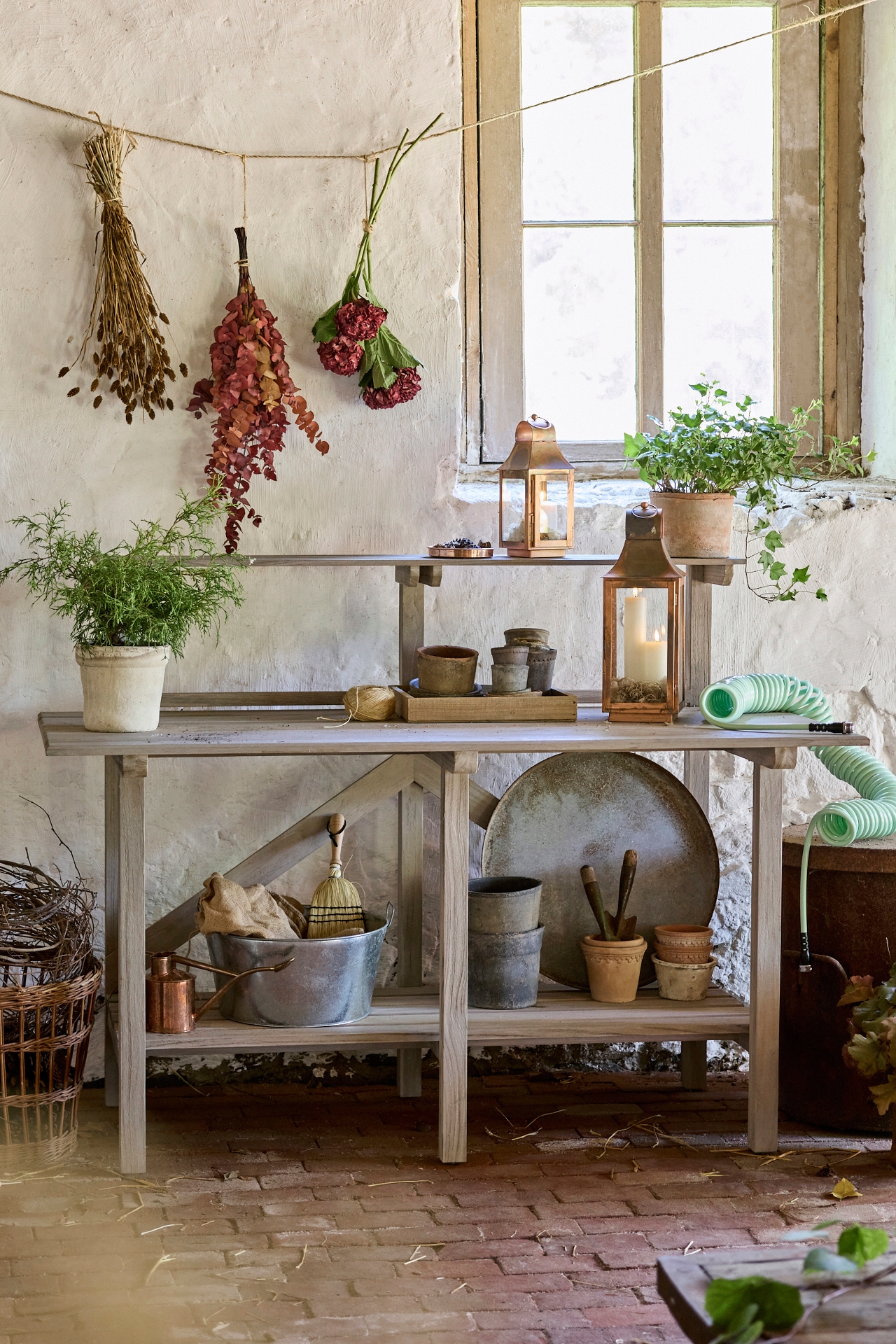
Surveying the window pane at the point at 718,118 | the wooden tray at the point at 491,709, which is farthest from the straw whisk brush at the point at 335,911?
the window pane at the point at 718,118

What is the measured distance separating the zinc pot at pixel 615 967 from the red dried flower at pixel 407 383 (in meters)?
1.37

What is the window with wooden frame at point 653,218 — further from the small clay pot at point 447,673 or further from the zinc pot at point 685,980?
the zinc pot at point 685,980

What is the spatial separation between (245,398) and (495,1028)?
1545mm

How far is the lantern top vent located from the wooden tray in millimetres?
533

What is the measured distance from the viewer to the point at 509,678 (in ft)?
10.7

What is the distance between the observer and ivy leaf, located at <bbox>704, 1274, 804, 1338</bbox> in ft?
5.14

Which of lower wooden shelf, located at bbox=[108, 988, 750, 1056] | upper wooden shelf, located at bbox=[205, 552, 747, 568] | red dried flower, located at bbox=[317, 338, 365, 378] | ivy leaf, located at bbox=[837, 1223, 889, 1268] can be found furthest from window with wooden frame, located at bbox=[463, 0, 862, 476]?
ivy leaf, located at bbox=[837, 1223, 889, 1268]

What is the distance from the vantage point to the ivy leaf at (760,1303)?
1.57m

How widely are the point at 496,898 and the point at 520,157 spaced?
6.46 ft

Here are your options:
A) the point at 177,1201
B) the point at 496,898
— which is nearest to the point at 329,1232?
the point at 177,1201

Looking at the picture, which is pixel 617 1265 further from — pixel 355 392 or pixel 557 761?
pixel 355 392

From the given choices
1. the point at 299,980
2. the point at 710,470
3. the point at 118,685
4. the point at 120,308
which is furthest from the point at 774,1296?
the point at 120,308

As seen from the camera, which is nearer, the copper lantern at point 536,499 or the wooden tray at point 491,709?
the wooden tray at point 491,709

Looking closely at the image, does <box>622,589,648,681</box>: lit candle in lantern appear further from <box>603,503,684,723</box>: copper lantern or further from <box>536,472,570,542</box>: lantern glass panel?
<box>536,472,570,542</box>: lantern glass panel
